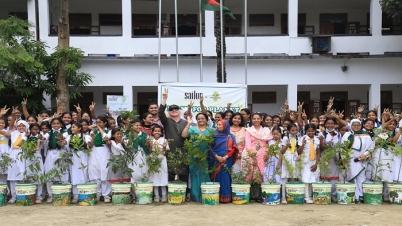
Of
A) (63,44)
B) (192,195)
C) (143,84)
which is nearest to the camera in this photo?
(192,195)

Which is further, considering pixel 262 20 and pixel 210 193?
pixel 262 20

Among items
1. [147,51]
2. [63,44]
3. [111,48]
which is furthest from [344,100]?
[63,44]

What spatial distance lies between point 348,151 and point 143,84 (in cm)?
928

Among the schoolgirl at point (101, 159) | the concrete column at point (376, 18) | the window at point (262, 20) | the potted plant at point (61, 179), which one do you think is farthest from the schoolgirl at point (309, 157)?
the window at point (262, 20)

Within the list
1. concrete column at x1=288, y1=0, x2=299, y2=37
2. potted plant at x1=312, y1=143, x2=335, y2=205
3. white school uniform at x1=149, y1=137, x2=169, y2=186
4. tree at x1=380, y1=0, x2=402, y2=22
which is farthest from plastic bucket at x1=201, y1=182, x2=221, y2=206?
concrete column at x1=288, y1=0, x2=299, y2=37

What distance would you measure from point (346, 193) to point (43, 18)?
12.0 metres

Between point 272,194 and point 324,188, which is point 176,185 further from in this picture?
point 324,188

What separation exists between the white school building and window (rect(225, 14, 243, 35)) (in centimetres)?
4

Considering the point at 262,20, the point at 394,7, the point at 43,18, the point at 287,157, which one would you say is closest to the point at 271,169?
the point at 287,157

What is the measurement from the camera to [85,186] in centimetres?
728

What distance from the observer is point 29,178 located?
7531mm

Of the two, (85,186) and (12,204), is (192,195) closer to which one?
(85,186)

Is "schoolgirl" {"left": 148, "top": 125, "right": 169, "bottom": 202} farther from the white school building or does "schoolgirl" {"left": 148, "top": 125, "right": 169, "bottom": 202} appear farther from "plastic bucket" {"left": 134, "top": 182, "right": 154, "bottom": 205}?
the white school building

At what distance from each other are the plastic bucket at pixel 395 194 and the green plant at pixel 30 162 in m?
Answer: 5.63
